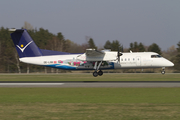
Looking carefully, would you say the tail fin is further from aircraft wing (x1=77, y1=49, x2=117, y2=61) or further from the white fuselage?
aircraft wing (x1=77, y1=49, x2=117, y2=61)

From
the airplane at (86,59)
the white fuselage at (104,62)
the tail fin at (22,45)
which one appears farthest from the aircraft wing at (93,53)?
the tail fin at (22,45)

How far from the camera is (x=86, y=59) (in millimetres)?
27938

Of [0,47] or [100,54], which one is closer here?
[100,54]

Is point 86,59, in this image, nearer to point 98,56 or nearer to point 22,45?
point 98,56

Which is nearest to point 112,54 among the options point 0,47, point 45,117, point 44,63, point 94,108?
point 44,63

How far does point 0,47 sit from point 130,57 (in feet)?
181

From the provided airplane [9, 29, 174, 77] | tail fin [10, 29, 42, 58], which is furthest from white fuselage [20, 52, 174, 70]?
tail fin [10, 29, 42, 58]

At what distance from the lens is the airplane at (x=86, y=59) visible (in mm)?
28062

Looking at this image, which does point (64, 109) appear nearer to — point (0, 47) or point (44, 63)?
point (44, 63)

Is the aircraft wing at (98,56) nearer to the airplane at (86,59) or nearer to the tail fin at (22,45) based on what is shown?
the airplane at (86,59)

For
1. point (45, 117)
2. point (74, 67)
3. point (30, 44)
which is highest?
point (30, 44)

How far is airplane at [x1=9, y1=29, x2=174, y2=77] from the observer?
28062 mm

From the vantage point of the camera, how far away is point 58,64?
96.8 feet

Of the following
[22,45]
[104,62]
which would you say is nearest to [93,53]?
[104,62]
